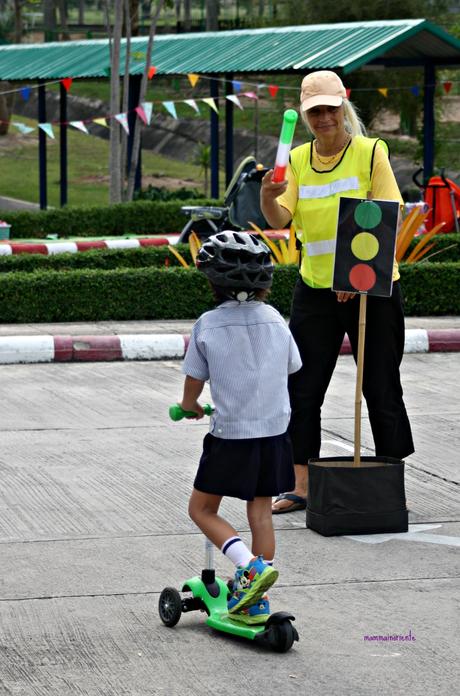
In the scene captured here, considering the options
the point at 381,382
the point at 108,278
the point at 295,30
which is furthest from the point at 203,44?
the point at 381,382

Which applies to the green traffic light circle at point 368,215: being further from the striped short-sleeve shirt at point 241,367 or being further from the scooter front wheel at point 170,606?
the scooter front wheel at point 170,606

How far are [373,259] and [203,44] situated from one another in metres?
19.4

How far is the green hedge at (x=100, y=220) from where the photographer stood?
67.6 ft

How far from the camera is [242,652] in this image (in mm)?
4508

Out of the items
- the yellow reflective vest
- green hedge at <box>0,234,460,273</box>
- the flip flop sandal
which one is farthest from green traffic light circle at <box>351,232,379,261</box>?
green hedge at <box>0,234,460,273</box>

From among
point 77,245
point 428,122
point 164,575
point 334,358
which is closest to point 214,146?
point 428,122

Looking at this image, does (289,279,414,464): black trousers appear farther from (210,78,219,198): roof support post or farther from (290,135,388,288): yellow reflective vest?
(210,78,219,198): roof support post

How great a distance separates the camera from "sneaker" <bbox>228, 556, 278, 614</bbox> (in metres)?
4.42

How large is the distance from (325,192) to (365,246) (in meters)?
0.31

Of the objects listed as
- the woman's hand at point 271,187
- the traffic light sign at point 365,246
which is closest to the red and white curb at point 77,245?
the traffic light sign at point 365,246

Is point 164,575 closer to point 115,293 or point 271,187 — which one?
point 271,187

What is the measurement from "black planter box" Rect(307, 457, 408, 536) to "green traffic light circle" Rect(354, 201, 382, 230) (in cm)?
99

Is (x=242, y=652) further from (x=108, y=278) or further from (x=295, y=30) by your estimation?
(x=295, y=30)

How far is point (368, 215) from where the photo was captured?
19.4 ft
